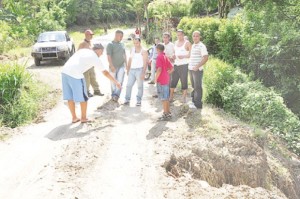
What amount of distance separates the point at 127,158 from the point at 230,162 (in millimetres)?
1850

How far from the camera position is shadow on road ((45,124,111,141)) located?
7.25 meters

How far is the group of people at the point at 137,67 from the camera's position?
293 inches

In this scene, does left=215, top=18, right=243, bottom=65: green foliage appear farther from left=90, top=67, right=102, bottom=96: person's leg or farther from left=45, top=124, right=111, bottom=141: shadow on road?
left=45, top=124, right=111, bottom=141: shadow on road

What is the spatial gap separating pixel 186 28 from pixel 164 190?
16.9 metres

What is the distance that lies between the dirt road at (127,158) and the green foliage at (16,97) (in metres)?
0.76

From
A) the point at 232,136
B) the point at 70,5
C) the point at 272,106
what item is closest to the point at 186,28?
the point at 272,106

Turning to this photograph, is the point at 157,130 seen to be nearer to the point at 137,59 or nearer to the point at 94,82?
the point at 137,59

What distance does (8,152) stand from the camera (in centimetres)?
662

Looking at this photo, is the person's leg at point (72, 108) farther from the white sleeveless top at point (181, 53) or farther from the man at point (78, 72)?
the white sleeveless top at point (181, 53)

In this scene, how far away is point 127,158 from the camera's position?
6.20 meters

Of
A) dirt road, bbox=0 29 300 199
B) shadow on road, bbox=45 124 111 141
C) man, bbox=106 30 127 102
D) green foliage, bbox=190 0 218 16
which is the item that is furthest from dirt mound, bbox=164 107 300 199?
green foliage, bbox=190 0 218 16

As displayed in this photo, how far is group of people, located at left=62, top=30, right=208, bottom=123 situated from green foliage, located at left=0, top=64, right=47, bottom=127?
5.57ft

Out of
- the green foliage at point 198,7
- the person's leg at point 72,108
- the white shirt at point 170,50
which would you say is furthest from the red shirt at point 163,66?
the green foliage at point 198,7

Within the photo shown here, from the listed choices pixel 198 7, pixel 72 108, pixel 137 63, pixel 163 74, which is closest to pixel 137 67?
pixel 137 63
